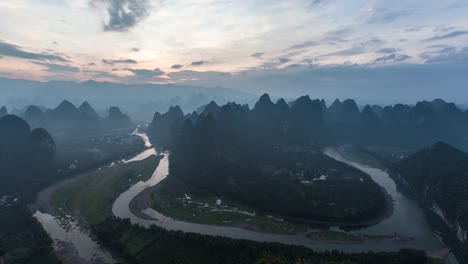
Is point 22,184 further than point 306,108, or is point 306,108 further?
point 306,108

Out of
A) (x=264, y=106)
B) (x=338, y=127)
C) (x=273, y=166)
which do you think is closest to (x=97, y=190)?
(x=273, y=166)

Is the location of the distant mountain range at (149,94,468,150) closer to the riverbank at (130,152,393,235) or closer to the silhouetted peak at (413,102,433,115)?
the silhouetted peak at (413,102,433,115)

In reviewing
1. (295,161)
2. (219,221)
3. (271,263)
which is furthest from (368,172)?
(271,263)

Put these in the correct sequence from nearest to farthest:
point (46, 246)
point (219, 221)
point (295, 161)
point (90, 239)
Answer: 1. point (46, 246)
2. point (90, 239)
3. point (219, 221)
4. point (295, 161)

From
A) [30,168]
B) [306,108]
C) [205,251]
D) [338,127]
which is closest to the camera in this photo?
[205,251]

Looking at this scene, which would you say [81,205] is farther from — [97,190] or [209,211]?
[209,211]

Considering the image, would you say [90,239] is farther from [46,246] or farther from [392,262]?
[392,262]
